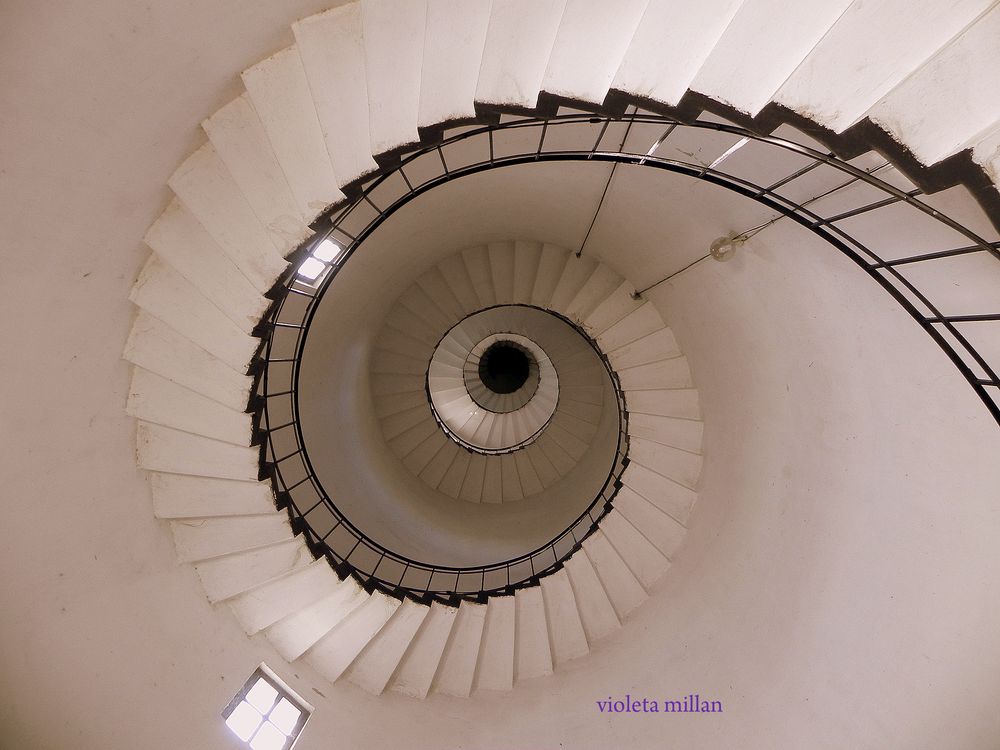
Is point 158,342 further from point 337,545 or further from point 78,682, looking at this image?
point 337,545

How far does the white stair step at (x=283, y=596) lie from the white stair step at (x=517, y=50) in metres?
4.79

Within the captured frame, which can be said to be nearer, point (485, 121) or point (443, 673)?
point (485, 121)

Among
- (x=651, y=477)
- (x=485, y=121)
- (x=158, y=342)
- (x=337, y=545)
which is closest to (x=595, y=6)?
(x=485, y=121)

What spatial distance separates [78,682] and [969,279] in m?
7.21

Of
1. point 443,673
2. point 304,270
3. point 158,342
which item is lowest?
point 443,673

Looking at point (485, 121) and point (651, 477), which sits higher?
point (485, 121)

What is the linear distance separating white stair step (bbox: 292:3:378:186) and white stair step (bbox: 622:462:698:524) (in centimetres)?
550

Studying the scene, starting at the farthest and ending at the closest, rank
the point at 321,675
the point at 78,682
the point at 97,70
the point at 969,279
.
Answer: the point at 321,675 < the point at 78,682 < the point at 969,279 < the point at 97,70

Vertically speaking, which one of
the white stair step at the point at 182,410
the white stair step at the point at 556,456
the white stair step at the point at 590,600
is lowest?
the white stair step at the point at 590,600

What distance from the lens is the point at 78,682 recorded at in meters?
3.99

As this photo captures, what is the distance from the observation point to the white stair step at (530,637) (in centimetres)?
627

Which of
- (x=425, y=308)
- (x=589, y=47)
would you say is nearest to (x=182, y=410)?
(x=589, y=47)

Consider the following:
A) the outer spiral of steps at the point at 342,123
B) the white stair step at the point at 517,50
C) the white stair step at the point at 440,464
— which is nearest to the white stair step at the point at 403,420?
the white stair step at the point at 440,464

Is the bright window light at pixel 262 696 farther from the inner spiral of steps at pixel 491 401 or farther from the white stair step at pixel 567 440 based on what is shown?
the white stair step at pixel 567 440
